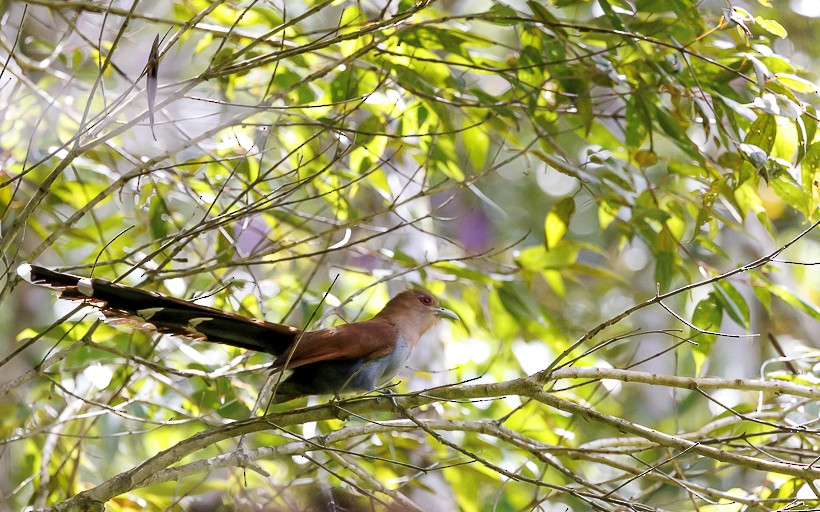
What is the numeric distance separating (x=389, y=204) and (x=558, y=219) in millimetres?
714

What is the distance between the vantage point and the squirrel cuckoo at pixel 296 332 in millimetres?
2580

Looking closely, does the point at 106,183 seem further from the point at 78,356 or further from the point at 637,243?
the point at 637,243

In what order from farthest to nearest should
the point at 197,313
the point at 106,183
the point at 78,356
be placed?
the point at 106,183
the point at 78,356
the point at 197,313

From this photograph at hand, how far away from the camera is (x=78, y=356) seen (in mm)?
3521

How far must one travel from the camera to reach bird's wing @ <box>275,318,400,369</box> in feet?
10.2

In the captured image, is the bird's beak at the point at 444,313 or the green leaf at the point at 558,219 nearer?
the green leaf at the point at 558,219

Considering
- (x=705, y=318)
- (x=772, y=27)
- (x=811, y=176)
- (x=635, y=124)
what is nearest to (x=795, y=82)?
(x=772, y=27)

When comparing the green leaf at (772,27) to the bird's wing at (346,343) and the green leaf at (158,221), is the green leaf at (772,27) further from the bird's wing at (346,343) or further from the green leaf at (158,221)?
the green leaf at (158,221)

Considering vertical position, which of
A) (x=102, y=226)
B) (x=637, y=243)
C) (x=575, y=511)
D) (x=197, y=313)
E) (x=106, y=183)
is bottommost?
(x=197, y=313)

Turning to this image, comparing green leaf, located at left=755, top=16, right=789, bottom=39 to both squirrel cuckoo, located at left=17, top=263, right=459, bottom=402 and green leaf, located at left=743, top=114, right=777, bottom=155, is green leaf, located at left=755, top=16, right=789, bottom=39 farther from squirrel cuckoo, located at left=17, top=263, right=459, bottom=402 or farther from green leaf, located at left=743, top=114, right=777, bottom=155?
squirrel cuckoo, located at left=17, top=263, right=459, bottom=402

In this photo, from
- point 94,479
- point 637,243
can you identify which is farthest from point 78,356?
point 637,243

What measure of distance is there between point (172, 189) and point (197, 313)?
1.28 metres

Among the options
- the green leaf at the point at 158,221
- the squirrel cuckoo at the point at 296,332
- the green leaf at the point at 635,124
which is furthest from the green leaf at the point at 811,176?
the green leaf at the point at 158,221

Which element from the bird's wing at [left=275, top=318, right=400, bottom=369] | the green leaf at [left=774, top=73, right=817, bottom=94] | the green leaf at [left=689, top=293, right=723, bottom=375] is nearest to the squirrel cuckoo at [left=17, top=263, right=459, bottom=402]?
the bird's wing at [left=275, top=318, right=400, bottom=369]
